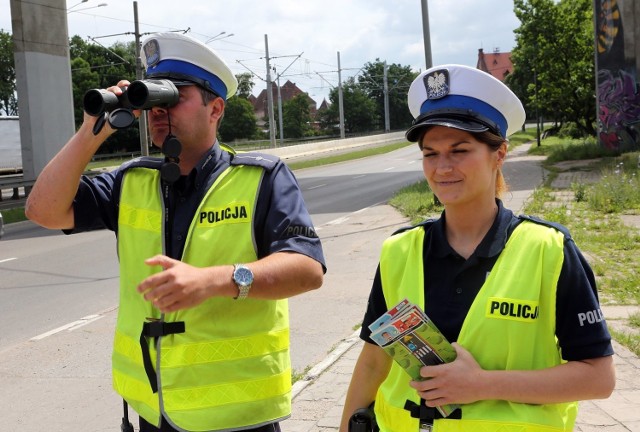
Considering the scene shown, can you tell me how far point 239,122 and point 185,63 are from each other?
87.6 metres

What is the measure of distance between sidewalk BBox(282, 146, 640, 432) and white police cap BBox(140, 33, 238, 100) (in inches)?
102

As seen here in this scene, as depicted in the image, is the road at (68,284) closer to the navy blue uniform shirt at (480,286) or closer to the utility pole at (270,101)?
the navy blue uniform shirt at (480,286)

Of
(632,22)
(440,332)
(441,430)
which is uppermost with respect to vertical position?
(632,22)

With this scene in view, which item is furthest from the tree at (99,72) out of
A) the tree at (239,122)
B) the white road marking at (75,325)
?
the white road marking at (75,325)

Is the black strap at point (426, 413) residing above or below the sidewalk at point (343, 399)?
above

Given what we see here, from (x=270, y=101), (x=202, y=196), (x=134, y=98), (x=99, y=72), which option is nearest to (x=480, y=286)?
(x=202, y=196)

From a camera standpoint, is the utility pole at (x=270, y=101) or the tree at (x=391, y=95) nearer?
the utility pole at (x=270, y=101)

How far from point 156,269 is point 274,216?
0.41 metres

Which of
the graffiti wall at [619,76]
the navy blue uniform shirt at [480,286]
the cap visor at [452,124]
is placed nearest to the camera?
the navy blue uniform shirt at [480,286]

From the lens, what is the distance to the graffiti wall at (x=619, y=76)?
30.7 metres

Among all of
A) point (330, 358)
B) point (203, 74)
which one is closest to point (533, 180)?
point (330, 358)

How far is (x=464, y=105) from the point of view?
224 centimetres

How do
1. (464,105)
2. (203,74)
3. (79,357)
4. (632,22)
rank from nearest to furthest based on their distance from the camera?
(464,105), (203,74), (79,357), (632,22)

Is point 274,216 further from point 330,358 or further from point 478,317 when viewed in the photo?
point 330,358
